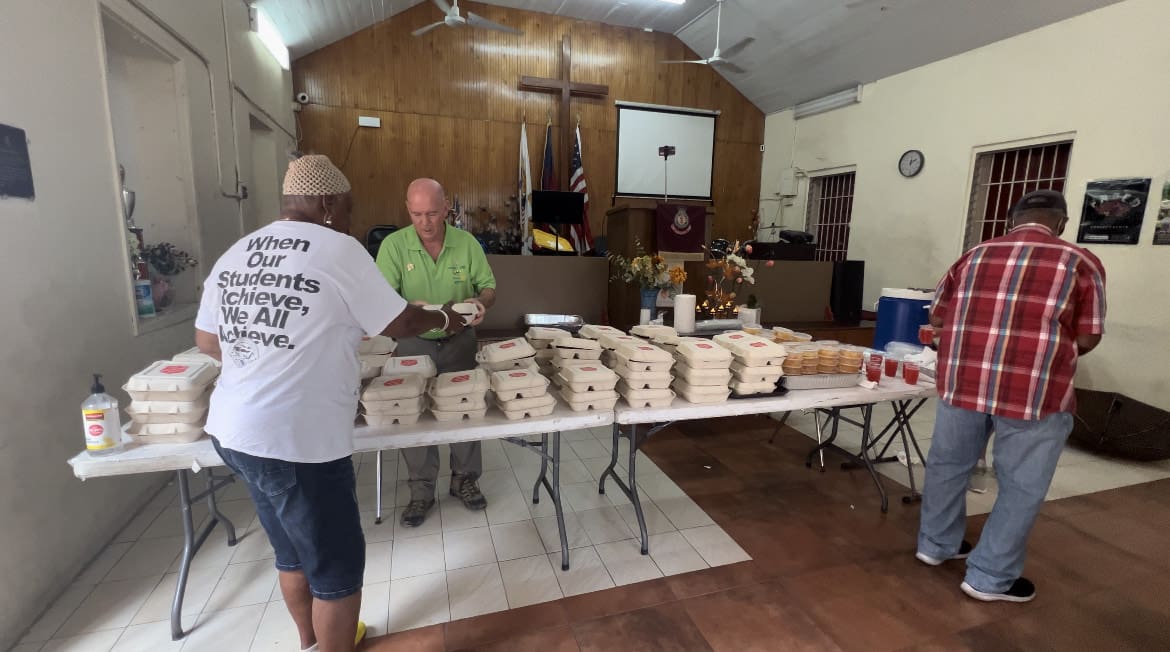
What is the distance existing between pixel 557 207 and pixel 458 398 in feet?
15.6

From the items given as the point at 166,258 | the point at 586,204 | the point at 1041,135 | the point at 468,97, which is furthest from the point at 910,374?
the point at 468,97

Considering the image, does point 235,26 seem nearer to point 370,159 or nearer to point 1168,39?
point 370,159

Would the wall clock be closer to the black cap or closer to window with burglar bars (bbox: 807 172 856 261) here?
window with burglar bars (bbox: 807 172 856 261)

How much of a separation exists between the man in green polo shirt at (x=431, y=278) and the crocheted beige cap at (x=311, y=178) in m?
0.99

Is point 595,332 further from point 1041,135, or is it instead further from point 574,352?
point 1041,135

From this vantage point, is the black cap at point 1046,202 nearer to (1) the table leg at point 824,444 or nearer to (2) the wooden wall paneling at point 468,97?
(1) the table leg at point 824,444

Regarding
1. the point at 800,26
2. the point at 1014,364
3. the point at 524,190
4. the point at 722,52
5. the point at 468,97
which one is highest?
the point at 800,26

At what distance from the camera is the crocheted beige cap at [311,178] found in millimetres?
1327

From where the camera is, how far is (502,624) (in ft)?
6.10

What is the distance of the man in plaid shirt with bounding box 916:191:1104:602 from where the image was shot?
5.92ft

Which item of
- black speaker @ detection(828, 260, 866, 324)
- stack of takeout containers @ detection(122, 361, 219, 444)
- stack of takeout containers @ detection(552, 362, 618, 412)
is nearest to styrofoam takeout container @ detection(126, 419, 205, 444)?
stack of takeout containers @ detection(122, 361, 219, 444)

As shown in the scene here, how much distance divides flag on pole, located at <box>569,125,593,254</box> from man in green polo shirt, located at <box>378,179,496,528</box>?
429 cm

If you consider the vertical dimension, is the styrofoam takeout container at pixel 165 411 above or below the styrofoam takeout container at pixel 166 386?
below

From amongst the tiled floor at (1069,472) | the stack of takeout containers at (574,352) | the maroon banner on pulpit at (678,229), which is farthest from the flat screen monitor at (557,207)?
the stack of takeout containers at (574,352)
